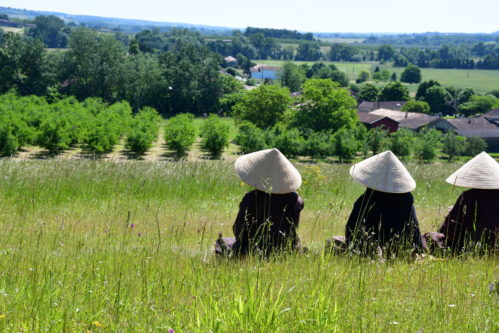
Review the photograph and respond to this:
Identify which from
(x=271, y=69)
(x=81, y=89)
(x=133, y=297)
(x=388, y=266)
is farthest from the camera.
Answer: (x=271, y=69)

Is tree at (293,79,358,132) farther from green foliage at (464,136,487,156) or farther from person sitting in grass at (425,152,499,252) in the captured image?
person sitting in grass at (425,152,499,252)

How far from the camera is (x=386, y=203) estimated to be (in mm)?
6164

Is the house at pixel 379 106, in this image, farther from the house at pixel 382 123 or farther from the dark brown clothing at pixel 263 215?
the dark brown clothing at pixel 263 215

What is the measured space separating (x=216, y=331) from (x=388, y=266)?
2.44m

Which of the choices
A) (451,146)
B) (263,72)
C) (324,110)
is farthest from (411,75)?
(451,146)

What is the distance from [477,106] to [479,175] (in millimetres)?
107875

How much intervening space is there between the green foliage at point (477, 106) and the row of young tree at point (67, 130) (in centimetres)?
6890

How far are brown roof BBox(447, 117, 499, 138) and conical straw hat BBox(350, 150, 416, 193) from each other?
77.8m

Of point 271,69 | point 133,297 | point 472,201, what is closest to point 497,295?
point 133,297

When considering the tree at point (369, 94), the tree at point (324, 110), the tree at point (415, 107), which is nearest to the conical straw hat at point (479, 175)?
the tree at point (324, 110)

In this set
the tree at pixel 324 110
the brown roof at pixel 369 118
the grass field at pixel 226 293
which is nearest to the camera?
the grass field at pixel 226 293

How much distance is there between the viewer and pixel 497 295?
12.3 feet

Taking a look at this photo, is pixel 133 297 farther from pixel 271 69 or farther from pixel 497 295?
pixel 271 69

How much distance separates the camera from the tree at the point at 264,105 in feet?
222
